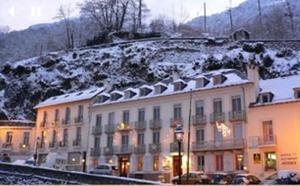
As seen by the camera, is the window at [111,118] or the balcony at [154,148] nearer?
the balcony at [154,148]

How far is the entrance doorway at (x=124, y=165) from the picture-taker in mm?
38641

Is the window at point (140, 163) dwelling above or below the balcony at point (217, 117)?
below

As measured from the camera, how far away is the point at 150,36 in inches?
2616

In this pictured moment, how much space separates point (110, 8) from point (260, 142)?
47004mm

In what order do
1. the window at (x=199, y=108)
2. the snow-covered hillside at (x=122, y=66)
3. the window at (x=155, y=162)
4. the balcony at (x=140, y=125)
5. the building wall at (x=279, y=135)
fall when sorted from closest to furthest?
the building wall at (x=279, y=135)
the window at (x=199, y=108)
the window at (x=155, y=162)
the balcony at (x=140, y=125)
the snow-covered hillside at (x=122, y=66)

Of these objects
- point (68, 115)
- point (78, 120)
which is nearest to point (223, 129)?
point (78, 120)

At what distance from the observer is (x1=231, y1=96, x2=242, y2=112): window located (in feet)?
111

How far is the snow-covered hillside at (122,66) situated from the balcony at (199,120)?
1696cm

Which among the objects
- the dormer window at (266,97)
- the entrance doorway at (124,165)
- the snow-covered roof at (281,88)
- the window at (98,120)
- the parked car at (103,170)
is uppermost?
the snow-covered roof at (281,88)

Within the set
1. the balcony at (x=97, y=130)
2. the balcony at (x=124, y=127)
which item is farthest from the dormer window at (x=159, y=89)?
the balcony at (x=97, y=130)

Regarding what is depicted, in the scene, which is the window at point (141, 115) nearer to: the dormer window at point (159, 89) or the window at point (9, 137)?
the dormer window at point (159, 89)

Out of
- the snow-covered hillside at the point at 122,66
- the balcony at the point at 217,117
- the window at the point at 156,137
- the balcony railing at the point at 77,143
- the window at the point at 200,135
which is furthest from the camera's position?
the snow-covered hillside at the point at 122,66

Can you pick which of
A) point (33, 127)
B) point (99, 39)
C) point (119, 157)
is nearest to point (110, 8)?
point (99, 39)

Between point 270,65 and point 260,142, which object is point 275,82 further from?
point 270,65
